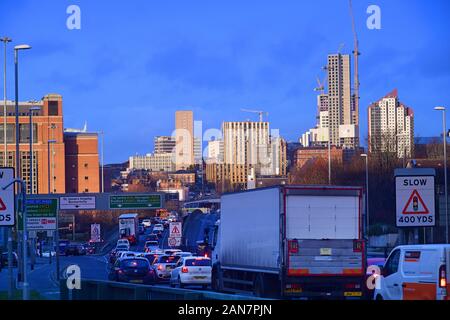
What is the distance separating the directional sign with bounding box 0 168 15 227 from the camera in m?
22.9

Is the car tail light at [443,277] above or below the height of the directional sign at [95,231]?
above

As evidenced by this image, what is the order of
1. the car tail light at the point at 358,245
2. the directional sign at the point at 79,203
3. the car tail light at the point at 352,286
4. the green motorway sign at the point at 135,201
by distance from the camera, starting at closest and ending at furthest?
the car tail light at the point at 352,286 → the car tail light at the point at 358,245 → the directional sign at the point at 79,203 → the green motorway sign at the point at 135,201

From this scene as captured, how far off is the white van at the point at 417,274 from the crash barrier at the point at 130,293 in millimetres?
4441

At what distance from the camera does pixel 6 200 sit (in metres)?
23.0

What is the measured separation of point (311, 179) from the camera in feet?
376

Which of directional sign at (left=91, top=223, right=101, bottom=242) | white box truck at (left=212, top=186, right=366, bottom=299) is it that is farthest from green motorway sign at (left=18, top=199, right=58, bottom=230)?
directional sign at (left=91, top=223, right=101, bottom=242)

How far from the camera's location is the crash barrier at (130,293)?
1781 centimetres

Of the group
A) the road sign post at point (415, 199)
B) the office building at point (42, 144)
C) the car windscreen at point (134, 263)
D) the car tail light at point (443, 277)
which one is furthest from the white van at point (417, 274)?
the office building at point (42, 144)

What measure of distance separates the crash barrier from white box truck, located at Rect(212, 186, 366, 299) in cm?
559

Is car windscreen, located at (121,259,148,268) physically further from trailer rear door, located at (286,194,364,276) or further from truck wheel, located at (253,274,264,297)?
trailer rear door, located at (286,194,364,276)

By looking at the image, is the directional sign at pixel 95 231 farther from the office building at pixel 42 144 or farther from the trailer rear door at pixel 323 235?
the trailer rear door at pixel 323 235
